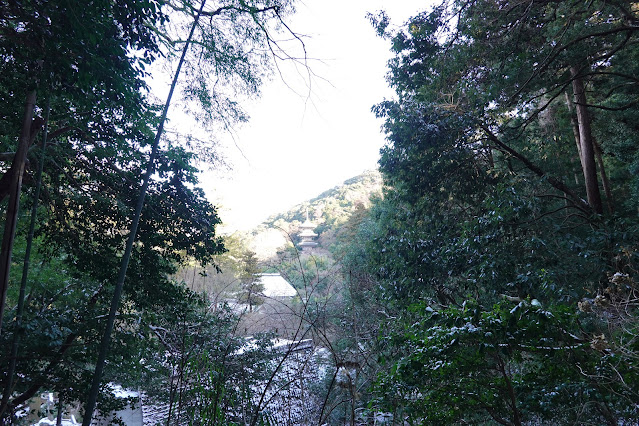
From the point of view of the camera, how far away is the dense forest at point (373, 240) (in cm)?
185

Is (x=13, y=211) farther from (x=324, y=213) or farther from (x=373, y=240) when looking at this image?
(x=324, y=213)

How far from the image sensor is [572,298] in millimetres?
3123

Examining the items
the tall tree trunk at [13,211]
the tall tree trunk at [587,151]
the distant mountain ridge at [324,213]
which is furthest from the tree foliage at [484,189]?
the distant mountain ridge at [324,213]

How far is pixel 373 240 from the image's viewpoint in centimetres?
491

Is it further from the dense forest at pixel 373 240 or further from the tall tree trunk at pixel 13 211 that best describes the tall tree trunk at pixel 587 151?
the tall tree trunk at pixel 13 211

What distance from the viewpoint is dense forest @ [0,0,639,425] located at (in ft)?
6.07

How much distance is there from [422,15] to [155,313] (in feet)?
14.7

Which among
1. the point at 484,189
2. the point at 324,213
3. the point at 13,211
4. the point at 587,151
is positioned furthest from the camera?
the point at 324,213

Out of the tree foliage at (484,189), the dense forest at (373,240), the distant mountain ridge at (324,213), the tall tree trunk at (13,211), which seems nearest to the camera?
the dense forest at (373,240)

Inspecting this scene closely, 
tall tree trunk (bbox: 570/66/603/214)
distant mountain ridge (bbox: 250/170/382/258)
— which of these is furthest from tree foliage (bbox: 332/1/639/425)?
distant mountain ridge (bbox: 250/170/382/258)

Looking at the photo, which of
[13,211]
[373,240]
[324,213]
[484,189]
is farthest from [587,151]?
[324,213]

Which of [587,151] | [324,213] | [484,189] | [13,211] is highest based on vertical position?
[324,213]

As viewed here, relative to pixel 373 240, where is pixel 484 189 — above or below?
above

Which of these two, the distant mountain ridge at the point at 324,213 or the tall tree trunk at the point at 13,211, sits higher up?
the distant mountain ridge at the point at 324,213
